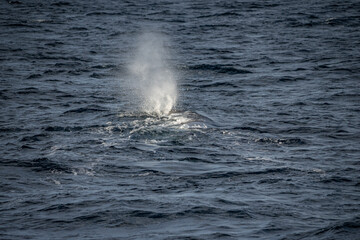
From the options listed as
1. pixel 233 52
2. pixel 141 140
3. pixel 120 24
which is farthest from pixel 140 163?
pixel 120 24

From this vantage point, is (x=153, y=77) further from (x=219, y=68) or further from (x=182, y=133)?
(x=182, y=133)

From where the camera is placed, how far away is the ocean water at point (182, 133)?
11.2 metres

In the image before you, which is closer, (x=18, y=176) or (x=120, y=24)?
(x=18, y=176)

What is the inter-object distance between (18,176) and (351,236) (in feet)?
24.8

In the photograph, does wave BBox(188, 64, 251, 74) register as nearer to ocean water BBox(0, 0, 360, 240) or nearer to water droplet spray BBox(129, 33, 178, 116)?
ocean water BBox(0, 0, 360, 240)

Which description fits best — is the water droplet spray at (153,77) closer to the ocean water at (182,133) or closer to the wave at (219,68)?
the ocean water at (182,133)

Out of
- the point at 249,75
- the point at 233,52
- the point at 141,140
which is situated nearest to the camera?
the point at 141,140

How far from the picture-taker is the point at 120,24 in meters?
41.8

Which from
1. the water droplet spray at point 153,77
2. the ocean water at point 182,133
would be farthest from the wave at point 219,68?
the water droplet spray at point 153,77

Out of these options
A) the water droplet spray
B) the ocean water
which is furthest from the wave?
the water droplet spray

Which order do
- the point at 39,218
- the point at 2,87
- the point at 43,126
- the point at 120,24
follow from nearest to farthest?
the point at 39,218
the point at 43,126
the point at 2,87
the point at 120,24

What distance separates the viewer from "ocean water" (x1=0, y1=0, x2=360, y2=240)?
11.2 meters

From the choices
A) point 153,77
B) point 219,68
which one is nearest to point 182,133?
point 153,77

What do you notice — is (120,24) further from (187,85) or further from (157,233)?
(157,233)
